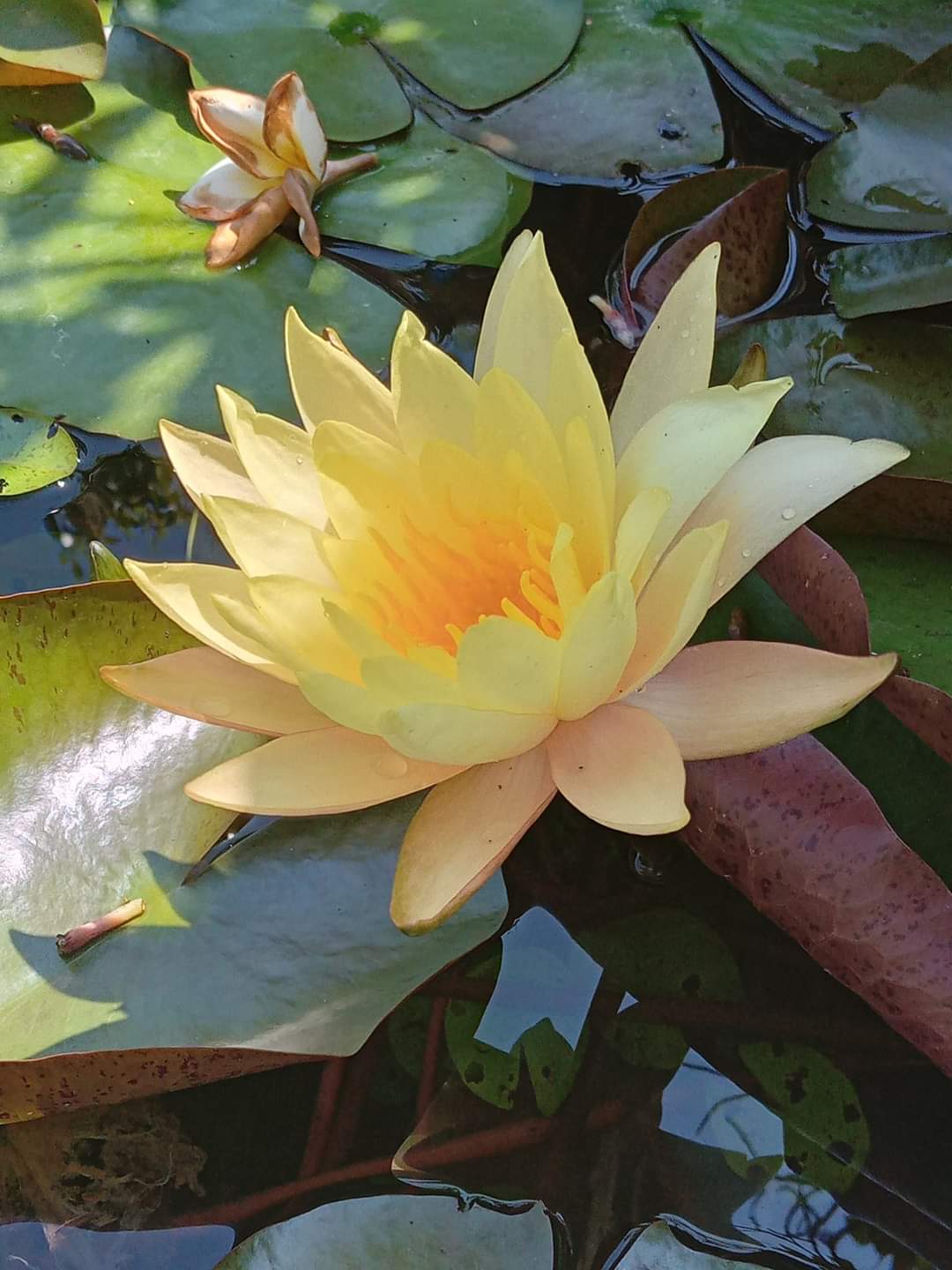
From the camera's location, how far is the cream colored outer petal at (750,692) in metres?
0.84

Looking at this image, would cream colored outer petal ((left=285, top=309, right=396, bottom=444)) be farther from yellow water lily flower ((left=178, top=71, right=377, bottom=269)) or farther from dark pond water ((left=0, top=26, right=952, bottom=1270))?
yellow water lily flower ((left=178, top=71, right=377, bottom=269))

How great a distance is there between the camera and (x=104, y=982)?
3.35 feet

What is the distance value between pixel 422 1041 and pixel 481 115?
4.70 feet

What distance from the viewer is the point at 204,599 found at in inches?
37.3

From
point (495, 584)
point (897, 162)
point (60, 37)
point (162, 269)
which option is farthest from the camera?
point (60, 37)

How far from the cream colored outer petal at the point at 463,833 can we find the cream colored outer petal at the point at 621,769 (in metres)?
0.04

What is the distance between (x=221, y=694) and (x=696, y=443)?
49 centimetres

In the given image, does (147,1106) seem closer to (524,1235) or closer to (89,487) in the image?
(524,1235)

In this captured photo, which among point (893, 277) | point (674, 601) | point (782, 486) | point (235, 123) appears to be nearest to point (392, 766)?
point (674, 601)

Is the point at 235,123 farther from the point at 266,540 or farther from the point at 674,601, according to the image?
the point at 674,601

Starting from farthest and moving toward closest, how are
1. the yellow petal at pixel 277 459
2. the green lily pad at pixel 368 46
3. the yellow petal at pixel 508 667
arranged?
the green lily pad at pixel 368 46, the yellow petal at pixel 277 459, the yellow petal at pixel 508 667

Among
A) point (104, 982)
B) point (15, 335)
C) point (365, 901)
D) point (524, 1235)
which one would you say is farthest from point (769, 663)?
point (15, 335)

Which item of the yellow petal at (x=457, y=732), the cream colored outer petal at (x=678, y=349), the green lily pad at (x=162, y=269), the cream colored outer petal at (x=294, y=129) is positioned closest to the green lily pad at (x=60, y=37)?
the green lily pad at (x=162, y=269)

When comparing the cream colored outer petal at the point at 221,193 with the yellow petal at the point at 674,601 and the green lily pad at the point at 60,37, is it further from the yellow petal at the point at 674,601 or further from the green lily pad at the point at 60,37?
the yellow petal at the point at 674,601
